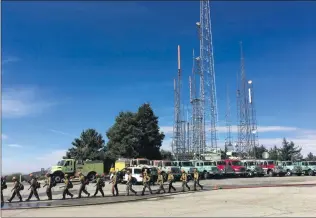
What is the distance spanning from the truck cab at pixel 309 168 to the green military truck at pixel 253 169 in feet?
23.1

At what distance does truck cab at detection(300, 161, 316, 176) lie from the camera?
52.9 metres

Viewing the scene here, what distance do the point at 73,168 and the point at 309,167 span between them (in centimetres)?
3192

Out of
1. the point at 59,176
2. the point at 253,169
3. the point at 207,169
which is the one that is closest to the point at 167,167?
the point at 207,169

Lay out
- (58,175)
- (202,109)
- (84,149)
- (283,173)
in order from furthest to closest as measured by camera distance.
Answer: (84,149) → (202,109) → (283,173) → (58,175)

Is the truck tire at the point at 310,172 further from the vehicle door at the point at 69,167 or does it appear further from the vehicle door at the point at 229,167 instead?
the vehicle door at the point at 69,167

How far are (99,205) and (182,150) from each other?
54396 mm

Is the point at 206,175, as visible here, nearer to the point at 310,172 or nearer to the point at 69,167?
the point at 69,167

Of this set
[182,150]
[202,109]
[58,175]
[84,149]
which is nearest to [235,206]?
[58,175]

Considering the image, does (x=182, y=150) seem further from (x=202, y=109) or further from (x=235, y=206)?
(x=235, y=206)

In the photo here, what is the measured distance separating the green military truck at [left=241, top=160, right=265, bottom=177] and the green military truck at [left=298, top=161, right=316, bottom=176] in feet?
22.9

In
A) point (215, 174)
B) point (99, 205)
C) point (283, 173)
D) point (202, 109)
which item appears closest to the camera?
point (99, 205)

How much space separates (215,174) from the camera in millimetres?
45906

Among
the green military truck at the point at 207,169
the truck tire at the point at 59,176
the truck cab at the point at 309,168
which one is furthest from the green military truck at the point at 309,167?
the truck tire at the point at 59,176

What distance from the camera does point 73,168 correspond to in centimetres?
4262
